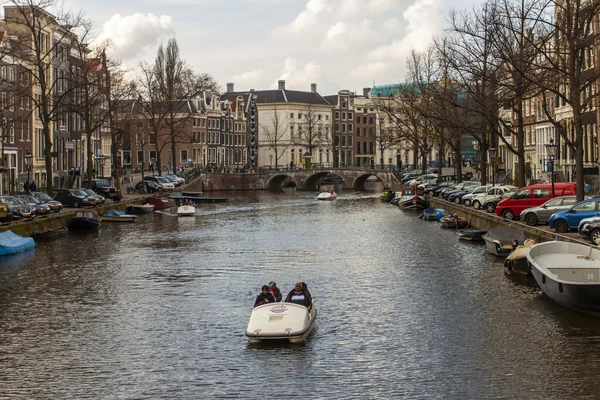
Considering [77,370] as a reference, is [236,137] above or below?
above

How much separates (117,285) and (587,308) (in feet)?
63.3

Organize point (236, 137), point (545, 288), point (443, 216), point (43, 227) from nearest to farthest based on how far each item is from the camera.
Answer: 1. point (545, 288)
2. point (43, 227)
3. point (443, 216)
4. point (236, 137)

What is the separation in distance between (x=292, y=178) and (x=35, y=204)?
282ft

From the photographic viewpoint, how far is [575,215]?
1709 inches

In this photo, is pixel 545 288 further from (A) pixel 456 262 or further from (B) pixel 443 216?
(B) pixel 443 216

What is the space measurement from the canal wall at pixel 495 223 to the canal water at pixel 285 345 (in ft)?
8.11

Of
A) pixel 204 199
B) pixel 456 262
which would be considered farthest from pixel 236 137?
pixel 456 262

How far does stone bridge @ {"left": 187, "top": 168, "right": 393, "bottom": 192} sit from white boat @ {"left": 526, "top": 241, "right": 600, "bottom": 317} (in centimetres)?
9171

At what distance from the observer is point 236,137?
17338 cm

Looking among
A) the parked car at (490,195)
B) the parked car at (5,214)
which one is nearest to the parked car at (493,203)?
the parked car at (490,195)

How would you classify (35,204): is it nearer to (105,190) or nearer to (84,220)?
(84,220)

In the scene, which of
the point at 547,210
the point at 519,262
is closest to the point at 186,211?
the point at 547,210

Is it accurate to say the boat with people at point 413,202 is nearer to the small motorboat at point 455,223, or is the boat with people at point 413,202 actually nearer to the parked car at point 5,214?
the small motorboat at point 455,223

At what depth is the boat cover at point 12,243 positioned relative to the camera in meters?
47.1
